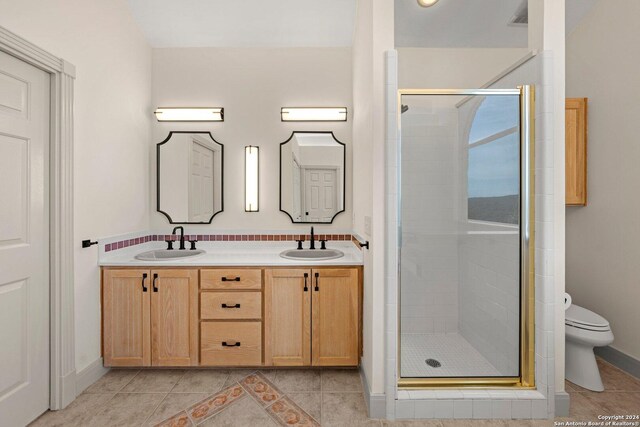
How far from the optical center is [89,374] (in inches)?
80.0

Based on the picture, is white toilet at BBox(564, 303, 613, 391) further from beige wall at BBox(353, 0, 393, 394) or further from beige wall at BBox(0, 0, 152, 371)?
beige wall at BBox(0, 0, 152, 371)

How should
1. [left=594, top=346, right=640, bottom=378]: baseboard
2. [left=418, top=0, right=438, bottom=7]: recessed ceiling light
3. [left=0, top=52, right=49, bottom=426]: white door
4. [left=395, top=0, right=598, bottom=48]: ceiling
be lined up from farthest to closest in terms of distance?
[left=395, top=0, right=598, bottom=48]: ceiling, [left=418, top=0, right=438, bottom=7]: recessed ceiling light, [left=594, top=346, right=640, bottom=378]: baseboard, [left=0, top=52, right=49, bottom=426]: white door

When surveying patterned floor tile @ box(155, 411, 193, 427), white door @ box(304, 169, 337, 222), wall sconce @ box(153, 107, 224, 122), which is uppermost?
wall sconce @ box(153, 107, 224, 122)

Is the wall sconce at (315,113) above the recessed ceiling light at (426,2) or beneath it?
beneath

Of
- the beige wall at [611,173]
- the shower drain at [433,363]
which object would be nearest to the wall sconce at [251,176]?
the shower drain at [433,363]

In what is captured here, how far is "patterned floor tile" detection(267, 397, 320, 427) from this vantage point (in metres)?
1.69

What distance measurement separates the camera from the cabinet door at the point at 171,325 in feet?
7.07

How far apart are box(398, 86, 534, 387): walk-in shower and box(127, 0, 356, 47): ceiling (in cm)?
134

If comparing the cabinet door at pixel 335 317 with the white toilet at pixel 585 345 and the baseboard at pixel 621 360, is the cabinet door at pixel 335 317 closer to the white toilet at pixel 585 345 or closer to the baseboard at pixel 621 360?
the white toilet at pixel 585 345

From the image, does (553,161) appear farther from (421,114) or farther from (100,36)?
(100,36)

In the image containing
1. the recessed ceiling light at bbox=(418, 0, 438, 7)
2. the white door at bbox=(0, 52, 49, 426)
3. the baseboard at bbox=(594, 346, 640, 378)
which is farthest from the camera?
the recessed ceiling light at bbox=(418, 0, 438, 7)

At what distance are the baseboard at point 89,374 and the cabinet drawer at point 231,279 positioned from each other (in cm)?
88

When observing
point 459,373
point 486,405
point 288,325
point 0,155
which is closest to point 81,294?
point 0,155

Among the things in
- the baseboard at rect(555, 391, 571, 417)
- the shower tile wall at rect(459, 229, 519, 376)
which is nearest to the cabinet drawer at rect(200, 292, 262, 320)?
the shower tile wall at rect(459, 229, 519, 376)
